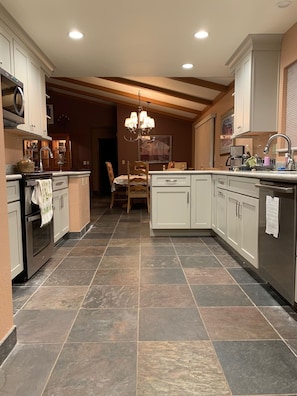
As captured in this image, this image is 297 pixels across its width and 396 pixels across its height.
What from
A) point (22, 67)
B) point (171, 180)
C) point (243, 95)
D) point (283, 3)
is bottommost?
point (171, 180)

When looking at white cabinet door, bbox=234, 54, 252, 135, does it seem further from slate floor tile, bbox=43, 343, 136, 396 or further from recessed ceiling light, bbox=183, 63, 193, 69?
slate floor tile, bbox=43, 343, 136, 396

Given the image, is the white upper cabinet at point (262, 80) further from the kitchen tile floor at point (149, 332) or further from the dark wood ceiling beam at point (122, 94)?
the dark wood ceiling beam at point (122, 94)

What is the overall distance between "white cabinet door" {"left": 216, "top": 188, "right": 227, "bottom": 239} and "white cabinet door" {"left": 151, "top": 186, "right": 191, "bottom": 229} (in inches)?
18.6

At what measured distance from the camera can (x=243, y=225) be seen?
2.64 m

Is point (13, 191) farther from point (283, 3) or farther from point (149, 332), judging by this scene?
point (283, 3)

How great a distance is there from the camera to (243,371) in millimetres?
1320

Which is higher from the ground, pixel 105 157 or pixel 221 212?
pixel 105 157

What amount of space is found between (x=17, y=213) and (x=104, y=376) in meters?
1.41

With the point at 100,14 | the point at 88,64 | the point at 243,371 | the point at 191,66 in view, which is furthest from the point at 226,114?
the point at 243,371

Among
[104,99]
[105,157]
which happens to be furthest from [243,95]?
[105,157]

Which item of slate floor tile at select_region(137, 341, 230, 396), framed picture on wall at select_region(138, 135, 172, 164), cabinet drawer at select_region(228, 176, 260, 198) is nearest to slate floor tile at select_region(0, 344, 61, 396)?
slate floor tile at select_region(137, 341, 230, 396)

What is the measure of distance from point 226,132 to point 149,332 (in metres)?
4.85

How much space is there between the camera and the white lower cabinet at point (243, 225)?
2.37 m

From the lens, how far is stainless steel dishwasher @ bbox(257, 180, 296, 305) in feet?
5.77
